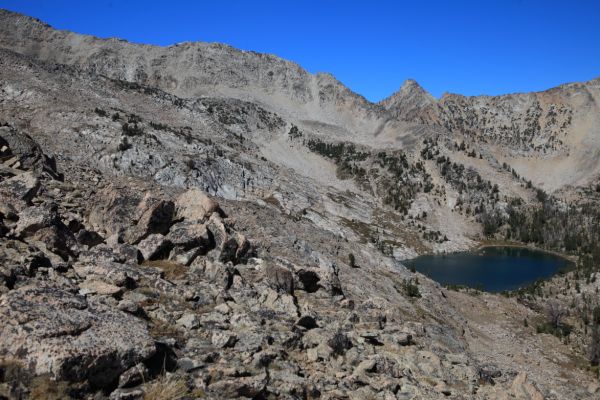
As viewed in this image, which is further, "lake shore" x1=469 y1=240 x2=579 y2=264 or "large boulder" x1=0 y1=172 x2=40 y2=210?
"lake shore" x1=469 y1=240 x2=579 y2=264

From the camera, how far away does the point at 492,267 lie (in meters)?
88.8

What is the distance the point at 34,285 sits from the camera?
33.4ft

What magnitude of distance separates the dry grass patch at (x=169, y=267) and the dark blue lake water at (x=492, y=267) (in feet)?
202

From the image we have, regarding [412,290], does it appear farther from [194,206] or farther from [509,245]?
[509,245]

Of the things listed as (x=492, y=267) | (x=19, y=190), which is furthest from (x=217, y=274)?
(x=492, y=267)

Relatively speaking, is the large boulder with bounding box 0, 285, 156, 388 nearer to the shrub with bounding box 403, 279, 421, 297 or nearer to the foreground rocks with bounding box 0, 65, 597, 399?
the foreground rocks with bounding box 0, 65, 597, 399

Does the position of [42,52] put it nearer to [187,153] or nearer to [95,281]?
[187,153]

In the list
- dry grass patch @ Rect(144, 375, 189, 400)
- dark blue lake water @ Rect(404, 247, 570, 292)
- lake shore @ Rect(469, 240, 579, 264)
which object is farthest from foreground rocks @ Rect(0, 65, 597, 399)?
lake shore @ Rect(469, 240, 579, 264)

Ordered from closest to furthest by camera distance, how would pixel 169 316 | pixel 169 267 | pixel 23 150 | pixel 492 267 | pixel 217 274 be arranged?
pixel 169 316 → pixel 169 267 → pixel 217 274 → pixel 23 150 → pixel 492 267

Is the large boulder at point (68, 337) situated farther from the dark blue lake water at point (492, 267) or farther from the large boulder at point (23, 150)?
the dark blue lake water at point (492, 267)

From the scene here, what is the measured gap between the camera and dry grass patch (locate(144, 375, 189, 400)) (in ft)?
28.4

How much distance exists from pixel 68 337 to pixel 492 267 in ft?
299

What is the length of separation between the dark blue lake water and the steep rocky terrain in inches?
246

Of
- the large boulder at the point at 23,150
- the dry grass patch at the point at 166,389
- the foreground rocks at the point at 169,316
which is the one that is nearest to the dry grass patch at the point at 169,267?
the foreground rocks at the point at 169,316
